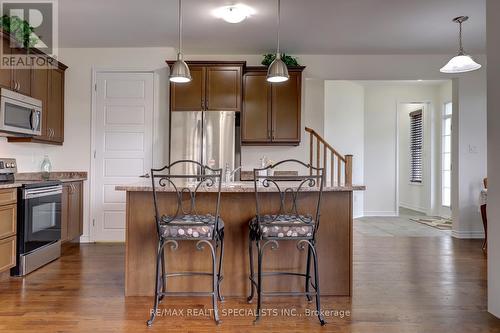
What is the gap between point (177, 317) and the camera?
2396 mm

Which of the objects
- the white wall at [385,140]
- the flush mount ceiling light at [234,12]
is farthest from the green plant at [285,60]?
the white wall at [385,140]

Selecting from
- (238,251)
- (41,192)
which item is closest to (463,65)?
(238,251)

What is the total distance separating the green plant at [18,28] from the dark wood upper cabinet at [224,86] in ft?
6.40

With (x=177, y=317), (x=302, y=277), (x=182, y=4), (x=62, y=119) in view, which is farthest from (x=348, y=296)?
(x=62, y=119)

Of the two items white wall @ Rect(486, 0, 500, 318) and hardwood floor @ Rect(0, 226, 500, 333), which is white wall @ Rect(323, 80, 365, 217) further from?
white wall @ Rect(486, 0, 500, 318)

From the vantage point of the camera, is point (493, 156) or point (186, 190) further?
point (186, 190)

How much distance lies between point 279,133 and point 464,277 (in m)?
2.56

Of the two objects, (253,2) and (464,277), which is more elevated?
(253,2)

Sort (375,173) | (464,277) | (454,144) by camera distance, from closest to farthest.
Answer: (464,277) < (454,144) < (375,173)

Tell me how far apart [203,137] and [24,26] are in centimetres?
217

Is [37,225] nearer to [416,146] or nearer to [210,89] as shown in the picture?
[210,89]

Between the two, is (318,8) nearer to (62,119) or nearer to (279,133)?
(279,133)

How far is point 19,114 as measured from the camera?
3.66 meters

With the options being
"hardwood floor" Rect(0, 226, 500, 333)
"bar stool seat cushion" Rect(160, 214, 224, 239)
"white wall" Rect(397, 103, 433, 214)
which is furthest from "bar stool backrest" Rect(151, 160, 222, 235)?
"white wall" Rect(397, 103, 433, 214)
